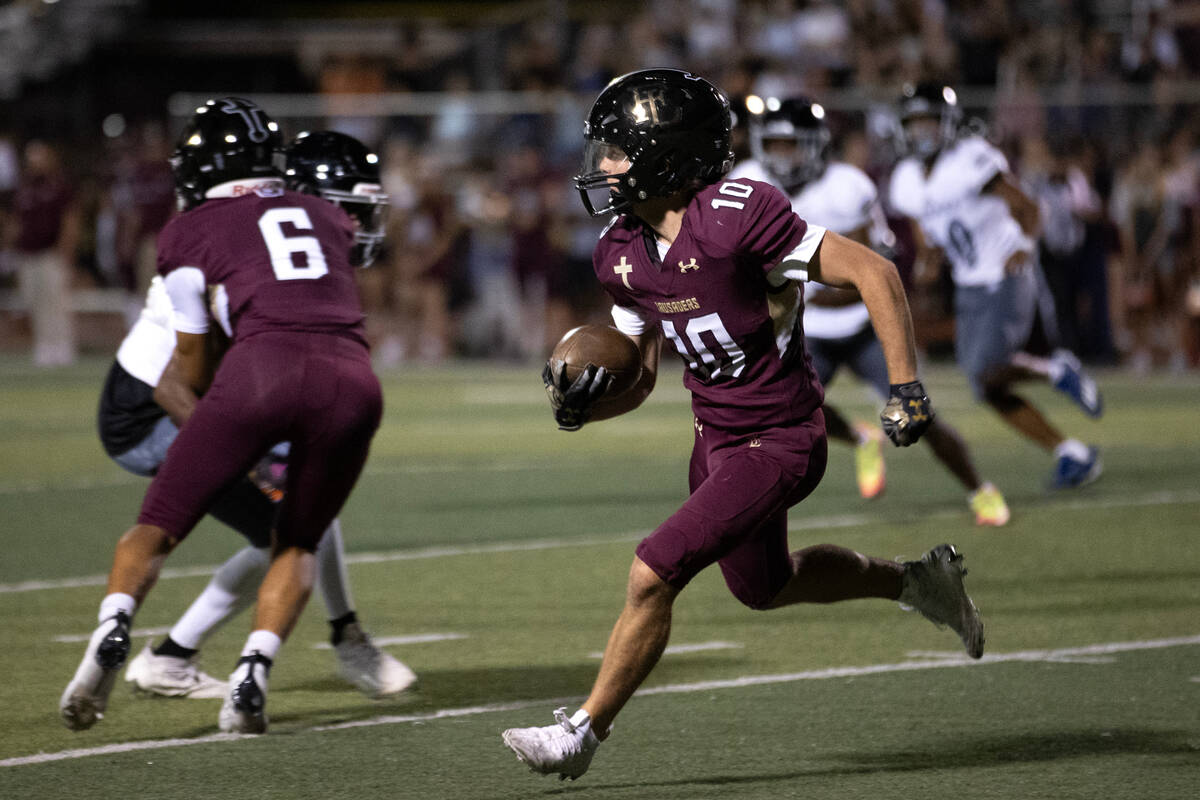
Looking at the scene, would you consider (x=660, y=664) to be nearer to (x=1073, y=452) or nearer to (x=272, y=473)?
(x=272, y=473)

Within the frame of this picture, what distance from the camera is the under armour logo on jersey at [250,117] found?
194 inches

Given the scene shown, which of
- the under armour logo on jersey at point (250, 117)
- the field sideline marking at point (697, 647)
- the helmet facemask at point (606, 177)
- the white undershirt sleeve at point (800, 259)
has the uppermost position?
the under armour logo on jersey at point (250, 117)

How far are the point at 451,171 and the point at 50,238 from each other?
4.22 metres

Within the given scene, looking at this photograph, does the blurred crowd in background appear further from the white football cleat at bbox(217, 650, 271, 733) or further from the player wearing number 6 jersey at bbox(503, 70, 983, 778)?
the white football cleat at bbox(217, 650, 271, 733)

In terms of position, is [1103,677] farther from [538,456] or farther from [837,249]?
[538,456]

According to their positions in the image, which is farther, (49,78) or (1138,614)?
(49,78)

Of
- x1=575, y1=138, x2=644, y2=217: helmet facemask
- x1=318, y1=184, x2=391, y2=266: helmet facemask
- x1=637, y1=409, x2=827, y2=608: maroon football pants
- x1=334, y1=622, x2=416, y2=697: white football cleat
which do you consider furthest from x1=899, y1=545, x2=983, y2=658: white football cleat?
x1=318, y1=184, x2=391, y2=266: helmet facemask

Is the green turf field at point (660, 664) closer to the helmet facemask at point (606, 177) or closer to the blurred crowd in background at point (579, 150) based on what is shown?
the helmet facemask at point (606, 177)

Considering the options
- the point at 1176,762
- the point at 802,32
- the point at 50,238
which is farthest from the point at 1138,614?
the point at 50,238

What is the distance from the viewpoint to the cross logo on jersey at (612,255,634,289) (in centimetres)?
438

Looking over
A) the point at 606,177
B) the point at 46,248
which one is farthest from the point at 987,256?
the point at 46,248

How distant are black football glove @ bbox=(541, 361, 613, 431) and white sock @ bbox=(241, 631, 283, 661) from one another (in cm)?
98

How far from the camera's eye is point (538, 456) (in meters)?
11.3

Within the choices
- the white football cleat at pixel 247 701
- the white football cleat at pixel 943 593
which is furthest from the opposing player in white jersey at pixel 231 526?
the white football cleat at pixel 943 593
